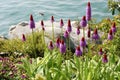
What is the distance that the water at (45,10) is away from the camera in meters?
17.5

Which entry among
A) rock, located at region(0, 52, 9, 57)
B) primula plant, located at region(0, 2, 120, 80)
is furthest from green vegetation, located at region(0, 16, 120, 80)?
rock, located at region(0, 52, 9, 57)

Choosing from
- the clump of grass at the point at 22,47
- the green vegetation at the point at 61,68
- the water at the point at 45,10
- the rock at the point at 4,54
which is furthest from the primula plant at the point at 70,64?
the water at the point at 45,10

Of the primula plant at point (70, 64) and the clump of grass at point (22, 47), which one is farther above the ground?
the primula plant at point (70, 64)

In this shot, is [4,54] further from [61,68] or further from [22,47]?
[61,68]

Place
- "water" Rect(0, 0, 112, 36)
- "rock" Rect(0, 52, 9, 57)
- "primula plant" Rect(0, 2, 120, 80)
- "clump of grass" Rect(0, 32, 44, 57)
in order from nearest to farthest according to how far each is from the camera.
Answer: "primula plant" Rect(0, 2, 120, 80)
"rock" Rect(0, 52, 9, 57)
"clump of grass" Rect(0, 32, 44, 57)
"water" Rect(0, 0, 112, 36)

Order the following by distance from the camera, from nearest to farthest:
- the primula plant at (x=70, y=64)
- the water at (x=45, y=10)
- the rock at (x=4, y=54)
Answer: the primula plant at (x=70, y=64) → the rock at (x=4, y=54) → the water at (x=45, y=10)

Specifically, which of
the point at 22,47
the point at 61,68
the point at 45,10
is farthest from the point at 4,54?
the point at 45,10

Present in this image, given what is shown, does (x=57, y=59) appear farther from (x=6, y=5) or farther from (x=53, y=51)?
(x=6, y=5)

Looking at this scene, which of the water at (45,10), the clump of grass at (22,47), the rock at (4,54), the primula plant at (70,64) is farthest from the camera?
the water at (45,10)

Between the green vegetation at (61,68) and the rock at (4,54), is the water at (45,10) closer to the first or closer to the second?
the rock at (4,54)

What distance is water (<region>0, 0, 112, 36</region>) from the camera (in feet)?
57.5

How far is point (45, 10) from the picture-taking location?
734 inches

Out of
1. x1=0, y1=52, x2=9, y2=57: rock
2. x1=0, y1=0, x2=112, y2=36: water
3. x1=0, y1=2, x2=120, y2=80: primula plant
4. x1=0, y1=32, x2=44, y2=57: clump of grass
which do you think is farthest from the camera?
x1=0, y1=0, x2=112, y2=36: water

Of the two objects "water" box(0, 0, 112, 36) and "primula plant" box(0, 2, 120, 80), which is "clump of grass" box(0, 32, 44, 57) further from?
"water" box(0, 0, 112, 36)
